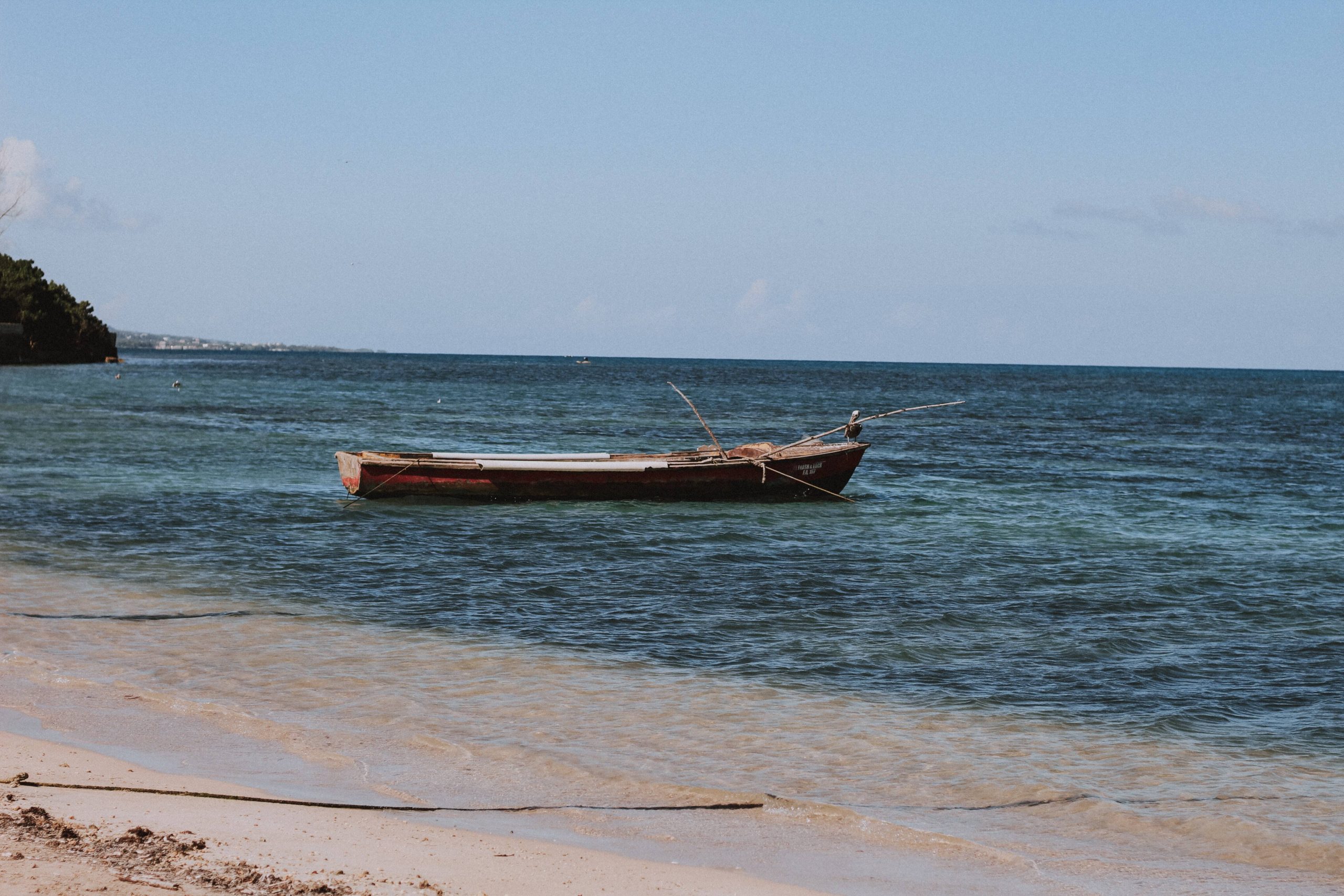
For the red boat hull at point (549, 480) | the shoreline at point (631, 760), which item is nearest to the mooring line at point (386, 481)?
the red boat hull at point (549, 480)

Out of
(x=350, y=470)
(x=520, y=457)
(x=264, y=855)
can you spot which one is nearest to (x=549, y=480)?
(x=520, y=457)

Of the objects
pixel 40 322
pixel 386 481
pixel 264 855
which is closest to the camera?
pixel 264 855

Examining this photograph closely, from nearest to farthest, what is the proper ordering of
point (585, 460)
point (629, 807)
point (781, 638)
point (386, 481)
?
point (629, 807) → point (781, 638) → point (386, 481) → point (585, 460)

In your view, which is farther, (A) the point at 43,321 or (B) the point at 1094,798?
(A) the point at 43,321

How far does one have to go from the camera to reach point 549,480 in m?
23.2

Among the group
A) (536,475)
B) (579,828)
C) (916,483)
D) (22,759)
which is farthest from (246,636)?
(916,483)

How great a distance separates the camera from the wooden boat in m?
23.0

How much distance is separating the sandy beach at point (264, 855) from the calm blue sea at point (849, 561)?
4.92 metres

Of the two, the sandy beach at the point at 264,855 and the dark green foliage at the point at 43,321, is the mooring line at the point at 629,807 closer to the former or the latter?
the sandy beach at the point at 264,855

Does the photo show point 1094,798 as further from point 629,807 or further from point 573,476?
point 573,476

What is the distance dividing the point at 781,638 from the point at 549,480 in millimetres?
11085

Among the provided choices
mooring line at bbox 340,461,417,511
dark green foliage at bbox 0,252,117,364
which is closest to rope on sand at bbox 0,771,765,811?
mooring line at bbox 340,461,417,511

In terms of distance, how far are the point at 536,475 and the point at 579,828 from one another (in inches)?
645

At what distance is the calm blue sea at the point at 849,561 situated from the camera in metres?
11.5
